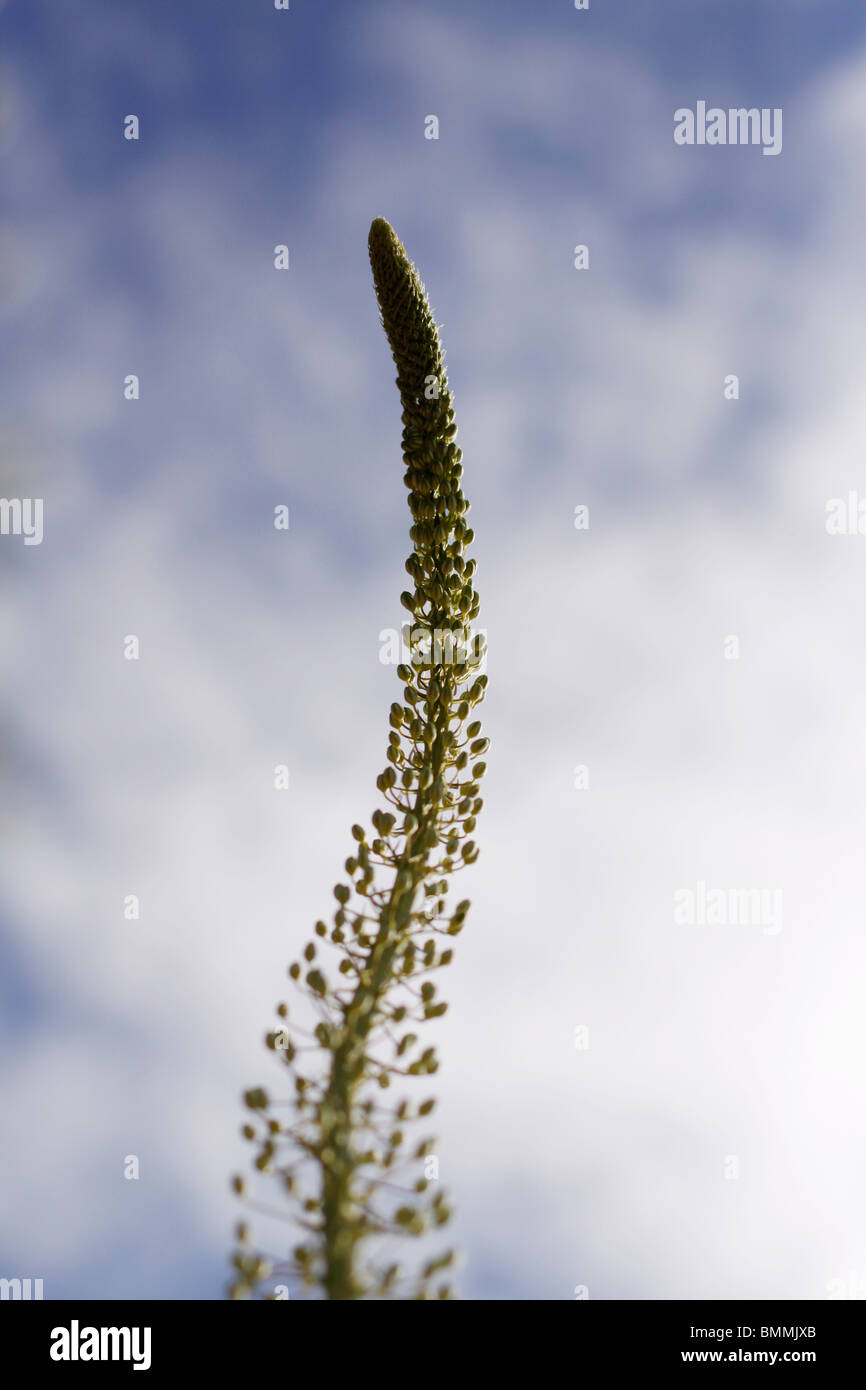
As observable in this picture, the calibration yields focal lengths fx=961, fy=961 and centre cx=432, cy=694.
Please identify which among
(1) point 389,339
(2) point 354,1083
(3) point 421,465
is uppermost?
(1) point 389,339

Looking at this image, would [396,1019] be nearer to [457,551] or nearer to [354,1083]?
[354,1083]
